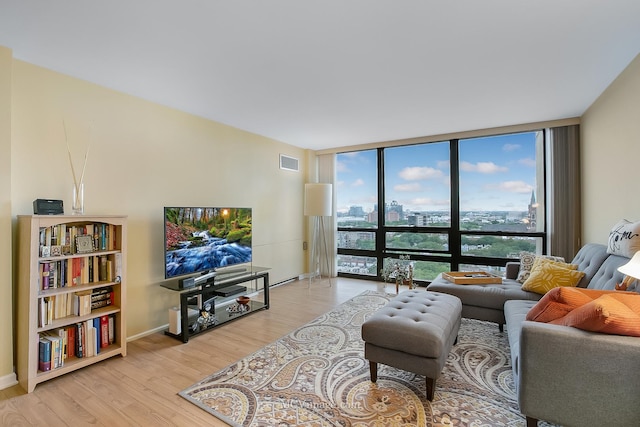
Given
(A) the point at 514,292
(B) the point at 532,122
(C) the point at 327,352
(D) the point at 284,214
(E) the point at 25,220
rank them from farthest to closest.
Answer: (D) the point at 284,214
(B) the point at 532,122
(A) the point at 514,292
(C) the point at 327,352
(E) the point at 25,220

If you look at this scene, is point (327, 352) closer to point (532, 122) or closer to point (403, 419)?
point (403, 419)

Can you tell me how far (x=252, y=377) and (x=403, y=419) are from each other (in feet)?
3.66

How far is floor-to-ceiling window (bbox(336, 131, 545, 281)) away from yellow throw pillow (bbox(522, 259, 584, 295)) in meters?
1.54

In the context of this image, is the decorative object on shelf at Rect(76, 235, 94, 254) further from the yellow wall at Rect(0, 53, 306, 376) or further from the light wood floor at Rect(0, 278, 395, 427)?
the light wood floor at Rect(0, 278, 395, 427)

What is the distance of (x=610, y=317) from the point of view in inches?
54.2

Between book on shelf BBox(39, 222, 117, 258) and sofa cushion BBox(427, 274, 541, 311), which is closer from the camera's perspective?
book on shelf BBox(39, 222, 117, 258)

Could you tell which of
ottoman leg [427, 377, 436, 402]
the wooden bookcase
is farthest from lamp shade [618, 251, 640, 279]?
the wooden bookcase

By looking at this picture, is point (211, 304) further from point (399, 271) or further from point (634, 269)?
point (634, 269)

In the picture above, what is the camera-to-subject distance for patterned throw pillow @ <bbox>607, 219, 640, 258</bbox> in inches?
80.7

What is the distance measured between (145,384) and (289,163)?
12.3ft

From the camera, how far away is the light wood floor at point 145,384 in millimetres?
Answer: 1814

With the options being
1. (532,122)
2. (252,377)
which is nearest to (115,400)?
(252,377)

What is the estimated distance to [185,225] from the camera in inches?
124

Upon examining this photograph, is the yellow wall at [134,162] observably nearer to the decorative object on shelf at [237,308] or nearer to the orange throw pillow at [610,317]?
the decorative object on shelf at [237,308]
